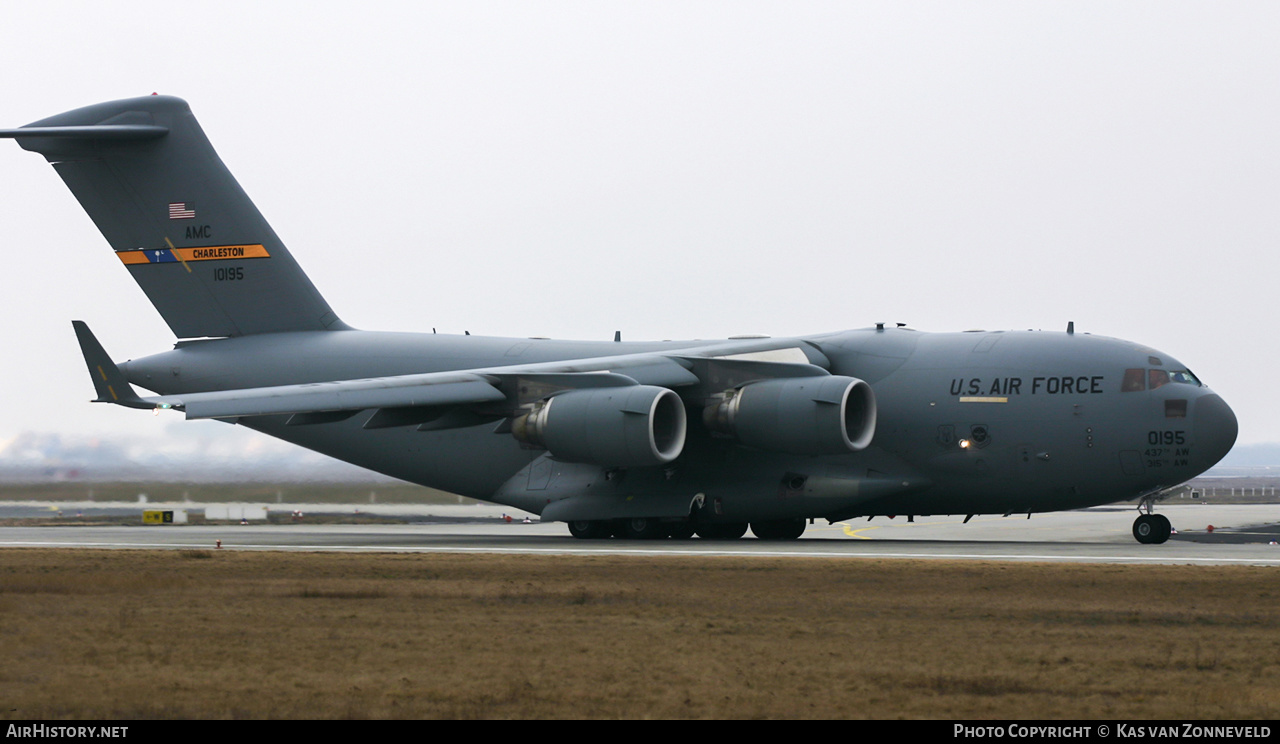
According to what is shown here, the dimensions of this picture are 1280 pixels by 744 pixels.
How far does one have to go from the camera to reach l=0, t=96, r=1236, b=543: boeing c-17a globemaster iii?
812 inches

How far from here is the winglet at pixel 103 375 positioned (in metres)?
20.6

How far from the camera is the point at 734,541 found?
22.2 meters

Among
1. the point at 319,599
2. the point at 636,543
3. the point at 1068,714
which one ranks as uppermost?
the point at 1068,714

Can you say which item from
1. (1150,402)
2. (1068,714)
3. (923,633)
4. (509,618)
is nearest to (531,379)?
(1150,402)

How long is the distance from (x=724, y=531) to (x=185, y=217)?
11444mm

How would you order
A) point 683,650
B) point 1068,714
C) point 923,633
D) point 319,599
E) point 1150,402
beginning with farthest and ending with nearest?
point 1150,402, point 319,599, point 923,633, point 683,650, point 1068,714

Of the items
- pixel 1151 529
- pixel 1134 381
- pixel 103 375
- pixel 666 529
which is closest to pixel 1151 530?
pixel 1151 529

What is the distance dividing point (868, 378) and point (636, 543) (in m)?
4.44

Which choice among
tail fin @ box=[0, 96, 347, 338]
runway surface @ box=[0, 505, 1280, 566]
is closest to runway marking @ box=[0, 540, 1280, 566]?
runway surface @ box=[0, 505, 1280, 566]

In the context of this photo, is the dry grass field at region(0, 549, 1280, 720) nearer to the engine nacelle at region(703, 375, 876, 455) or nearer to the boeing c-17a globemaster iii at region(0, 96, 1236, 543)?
the engine nacelle at region(703, 375, 876, 455)

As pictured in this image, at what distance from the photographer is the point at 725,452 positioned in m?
22.2

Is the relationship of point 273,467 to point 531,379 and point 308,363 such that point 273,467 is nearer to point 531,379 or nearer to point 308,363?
point 308,363

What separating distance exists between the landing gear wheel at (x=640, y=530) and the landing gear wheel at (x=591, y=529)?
5.8 inches

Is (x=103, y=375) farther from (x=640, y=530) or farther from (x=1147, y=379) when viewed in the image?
(x=1147, y=379)
